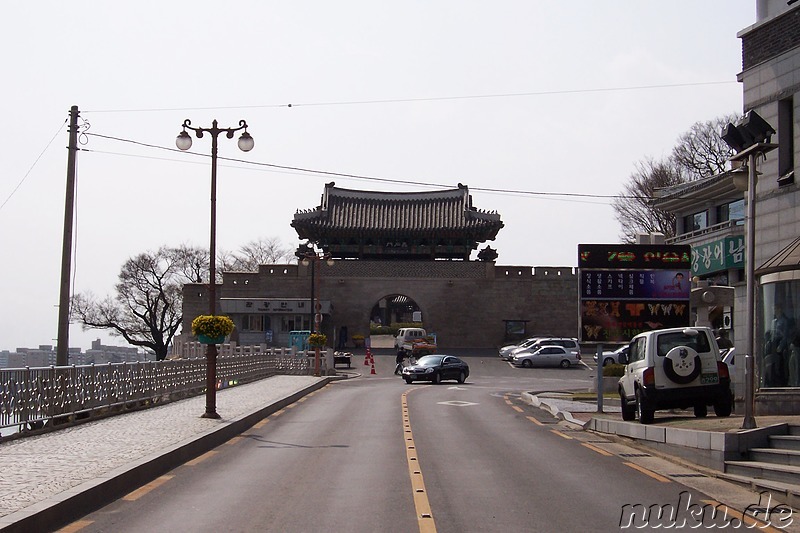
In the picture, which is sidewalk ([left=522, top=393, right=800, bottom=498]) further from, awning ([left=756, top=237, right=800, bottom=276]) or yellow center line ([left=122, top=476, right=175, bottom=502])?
yellow center line ([left=122, top=476, right=175, bottom=502])

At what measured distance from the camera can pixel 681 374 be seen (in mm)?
17812

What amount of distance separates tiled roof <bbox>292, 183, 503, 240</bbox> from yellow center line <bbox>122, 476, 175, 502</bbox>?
59.6 meters

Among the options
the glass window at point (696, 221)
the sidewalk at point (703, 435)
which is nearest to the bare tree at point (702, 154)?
the glass window at point (696, 221)

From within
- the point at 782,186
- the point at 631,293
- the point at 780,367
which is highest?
the point at 782,186

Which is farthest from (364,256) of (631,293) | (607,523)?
(607,523)

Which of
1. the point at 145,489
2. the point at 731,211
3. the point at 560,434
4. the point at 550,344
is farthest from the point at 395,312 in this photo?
the point at 145,489

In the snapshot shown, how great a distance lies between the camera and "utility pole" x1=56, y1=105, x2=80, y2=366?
25.3 metres

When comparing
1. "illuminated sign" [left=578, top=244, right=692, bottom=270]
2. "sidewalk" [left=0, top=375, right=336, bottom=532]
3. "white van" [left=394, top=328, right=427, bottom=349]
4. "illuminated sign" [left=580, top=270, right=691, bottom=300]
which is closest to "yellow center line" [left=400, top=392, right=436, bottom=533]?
"sidewalk" [left=0, top=375, right=336, bottom=532]

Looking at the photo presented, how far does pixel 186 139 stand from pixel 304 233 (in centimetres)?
5204

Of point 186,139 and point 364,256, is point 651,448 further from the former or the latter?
point 364,256

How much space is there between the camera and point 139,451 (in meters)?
13.6

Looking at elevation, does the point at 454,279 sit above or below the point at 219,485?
above

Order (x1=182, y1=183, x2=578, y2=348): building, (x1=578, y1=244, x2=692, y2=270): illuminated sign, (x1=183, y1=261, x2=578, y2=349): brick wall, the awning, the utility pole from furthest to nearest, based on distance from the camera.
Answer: (x1=183, y1=261, x2=578, y2=349): brick wall < (x1=182, y1=183, x2=578, y2=348): building < the utility pole < (x1=578, y1=244, x2=692, y2=270): illuminated sign < the awning

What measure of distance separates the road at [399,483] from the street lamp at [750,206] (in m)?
2.27
